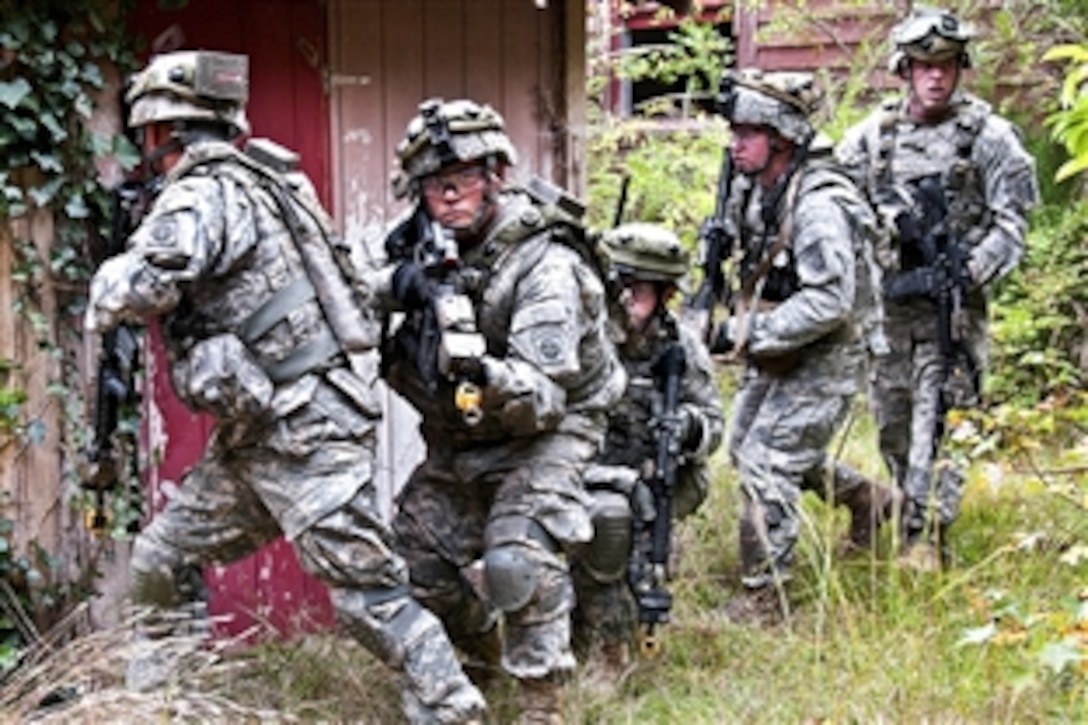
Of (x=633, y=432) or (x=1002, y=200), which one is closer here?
(x=633, y=432)

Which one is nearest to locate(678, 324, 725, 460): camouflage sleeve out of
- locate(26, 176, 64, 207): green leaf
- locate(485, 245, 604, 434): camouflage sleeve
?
locate(485, 245, 604, 434): camouflage sleeve

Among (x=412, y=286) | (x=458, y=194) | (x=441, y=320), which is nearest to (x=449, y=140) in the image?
(x=458, y=194)

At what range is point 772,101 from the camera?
5730mm

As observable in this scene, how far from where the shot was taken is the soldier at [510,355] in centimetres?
431

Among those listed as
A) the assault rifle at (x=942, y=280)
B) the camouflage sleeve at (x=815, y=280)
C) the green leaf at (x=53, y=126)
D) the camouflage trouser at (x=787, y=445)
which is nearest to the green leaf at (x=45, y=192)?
the green leaf at (x=53, y=126)

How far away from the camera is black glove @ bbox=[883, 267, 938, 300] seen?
6477 millimetres

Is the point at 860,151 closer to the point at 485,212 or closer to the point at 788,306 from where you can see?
the point at 788,306

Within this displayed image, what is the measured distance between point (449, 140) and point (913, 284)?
3004mm

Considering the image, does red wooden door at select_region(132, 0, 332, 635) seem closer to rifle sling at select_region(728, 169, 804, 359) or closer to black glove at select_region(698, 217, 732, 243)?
black glove at select_region(698, 217, 732, 243)

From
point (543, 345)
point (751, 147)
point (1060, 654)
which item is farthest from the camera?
point (751, 147)

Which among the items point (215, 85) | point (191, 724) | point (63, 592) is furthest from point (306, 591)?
point (215, 85)

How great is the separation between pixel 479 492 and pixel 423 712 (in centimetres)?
86

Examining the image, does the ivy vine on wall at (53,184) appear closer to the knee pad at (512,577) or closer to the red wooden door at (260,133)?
the red wooden door at (260,133)

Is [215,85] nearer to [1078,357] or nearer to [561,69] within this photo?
[561,69]
